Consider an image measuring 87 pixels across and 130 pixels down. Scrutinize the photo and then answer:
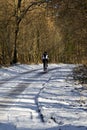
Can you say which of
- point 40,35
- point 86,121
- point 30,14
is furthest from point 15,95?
point 40,35

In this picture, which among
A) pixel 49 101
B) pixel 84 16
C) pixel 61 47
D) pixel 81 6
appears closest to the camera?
pixel 49 101

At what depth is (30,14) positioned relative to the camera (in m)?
56.2

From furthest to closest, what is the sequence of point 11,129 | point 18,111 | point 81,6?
point 81,6, point 18,111, point 11,129

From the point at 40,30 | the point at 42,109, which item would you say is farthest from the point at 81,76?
the point at 40,30

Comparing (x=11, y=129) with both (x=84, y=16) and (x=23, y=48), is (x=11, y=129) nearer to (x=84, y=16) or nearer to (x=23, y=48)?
(x=84, y=16)

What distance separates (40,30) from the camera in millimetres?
63531

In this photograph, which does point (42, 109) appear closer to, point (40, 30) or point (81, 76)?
point (81, 76)

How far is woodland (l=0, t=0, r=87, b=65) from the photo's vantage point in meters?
24.2

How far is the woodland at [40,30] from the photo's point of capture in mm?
24203

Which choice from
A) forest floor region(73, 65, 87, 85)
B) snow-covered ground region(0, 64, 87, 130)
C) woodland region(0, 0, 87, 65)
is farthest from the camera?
forest floor region(73, 65, 87, 85)

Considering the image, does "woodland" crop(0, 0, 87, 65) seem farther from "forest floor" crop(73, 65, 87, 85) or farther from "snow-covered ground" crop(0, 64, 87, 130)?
"snow-covered ground" crop(0, 64, 87, 130)

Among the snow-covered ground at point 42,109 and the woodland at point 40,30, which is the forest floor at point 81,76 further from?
the snow-covered ground at point 42,109

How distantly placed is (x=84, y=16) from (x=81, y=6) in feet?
5.40

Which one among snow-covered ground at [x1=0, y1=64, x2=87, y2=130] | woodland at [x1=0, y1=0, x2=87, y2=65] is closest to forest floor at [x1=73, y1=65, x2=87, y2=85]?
woodland at [x1=0, y1=0, x2=87, y2=65]
